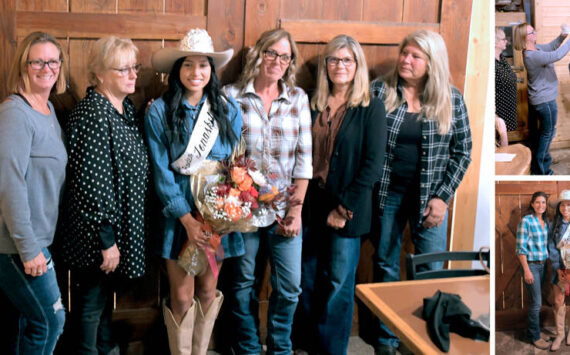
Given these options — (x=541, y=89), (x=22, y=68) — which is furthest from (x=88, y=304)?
(x=541, y=89)

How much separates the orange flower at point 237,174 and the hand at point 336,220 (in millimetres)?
547

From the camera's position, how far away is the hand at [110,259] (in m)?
2.65

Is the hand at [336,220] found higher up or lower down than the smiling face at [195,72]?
lower down

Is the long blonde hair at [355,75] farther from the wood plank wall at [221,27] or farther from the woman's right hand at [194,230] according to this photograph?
the woman's right hand at [194,230]

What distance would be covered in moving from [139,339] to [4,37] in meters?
1.54

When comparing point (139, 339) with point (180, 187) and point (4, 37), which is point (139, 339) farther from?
point (4, 37)

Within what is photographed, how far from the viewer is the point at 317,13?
3180mm

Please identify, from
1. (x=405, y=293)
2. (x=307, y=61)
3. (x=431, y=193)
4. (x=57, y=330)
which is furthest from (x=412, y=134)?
(x=57, y=330)

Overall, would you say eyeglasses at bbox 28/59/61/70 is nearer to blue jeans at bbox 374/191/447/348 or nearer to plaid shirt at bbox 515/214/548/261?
blue jeans at bbox 374/191/447/348

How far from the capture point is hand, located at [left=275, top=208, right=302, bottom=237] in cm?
292

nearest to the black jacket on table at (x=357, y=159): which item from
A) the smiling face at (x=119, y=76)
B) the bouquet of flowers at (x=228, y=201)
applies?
the bouquet of flowers at (x=228, y=201)

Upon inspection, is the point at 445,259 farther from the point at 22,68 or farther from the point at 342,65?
the point at 22,68

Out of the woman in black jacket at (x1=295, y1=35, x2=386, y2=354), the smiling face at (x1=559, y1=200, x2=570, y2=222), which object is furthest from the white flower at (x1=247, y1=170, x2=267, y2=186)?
the smiling face at (x1=559, y1=200, x2=570, y2=222)

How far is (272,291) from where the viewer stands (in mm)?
3068
